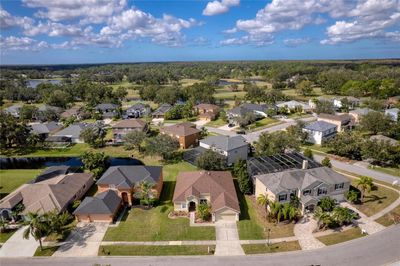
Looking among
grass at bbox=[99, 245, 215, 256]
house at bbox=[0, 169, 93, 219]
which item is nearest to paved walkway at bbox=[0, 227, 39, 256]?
house at bbox=[0, 169, 93, 219]

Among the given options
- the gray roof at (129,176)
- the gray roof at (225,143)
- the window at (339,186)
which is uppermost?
the gray roof at (225,143)

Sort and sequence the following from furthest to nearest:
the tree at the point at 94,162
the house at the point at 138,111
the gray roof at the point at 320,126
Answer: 1. the house at the point at 138,111
2. the gray roof at the point at 320,126
3. the tree at the point at 94,162

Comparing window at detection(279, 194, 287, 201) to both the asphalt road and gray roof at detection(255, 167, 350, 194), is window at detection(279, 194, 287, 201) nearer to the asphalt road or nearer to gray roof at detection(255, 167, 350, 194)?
gray roof at detection(255, 167, 350, 194)

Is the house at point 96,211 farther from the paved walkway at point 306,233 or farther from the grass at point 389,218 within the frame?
the grass at point 389,218

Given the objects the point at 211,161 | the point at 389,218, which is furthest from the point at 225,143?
the point at 389,218

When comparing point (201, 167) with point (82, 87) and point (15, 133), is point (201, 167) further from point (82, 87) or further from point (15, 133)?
point (82, 87)

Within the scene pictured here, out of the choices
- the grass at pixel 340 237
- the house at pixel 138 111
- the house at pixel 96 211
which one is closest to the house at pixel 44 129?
the house at pixel 138 111

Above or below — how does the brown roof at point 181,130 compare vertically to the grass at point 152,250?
above
